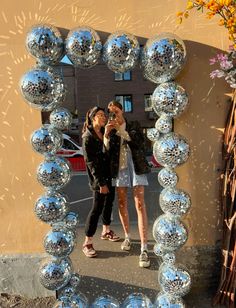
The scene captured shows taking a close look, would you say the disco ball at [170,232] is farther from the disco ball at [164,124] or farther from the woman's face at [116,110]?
the woman's face at [116,110]

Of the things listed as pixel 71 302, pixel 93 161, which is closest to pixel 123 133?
pixel 93 161

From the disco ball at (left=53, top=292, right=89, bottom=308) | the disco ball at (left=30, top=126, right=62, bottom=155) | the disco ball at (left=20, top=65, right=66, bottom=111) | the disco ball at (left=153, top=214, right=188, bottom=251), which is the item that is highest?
the disco ball at (left=20, top=65, right=66, bottom=111)

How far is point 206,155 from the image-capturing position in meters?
3.25

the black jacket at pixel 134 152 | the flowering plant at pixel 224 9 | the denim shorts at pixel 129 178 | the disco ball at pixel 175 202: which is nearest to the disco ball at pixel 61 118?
the black jacket at pixel 134 152

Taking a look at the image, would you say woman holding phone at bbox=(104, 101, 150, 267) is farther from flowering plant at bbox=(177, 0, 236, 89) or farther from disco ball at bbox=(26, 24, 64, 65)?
flowering plant at bbox=(177, 0, 236, 89)

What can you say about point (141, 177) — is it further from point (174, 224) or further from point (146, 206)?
point (174, 224)

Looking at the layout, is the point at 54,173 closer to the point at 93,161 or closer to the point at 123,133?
the point at 93,161

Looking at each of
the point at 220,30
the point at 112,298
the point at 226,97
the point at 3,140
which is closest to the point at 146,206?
the point at 112,298

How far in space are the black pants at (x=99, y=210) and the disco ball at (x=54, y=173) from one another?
0.32 metres

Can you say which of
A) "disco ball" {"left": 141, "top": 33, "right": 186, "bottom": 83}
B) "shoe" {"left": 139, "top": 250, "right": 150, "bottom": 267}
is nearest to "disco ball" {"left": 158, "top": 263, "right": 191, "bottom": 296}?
"shoe" {"left": 139, "top": 250, "right": 150, "bottom": 267}

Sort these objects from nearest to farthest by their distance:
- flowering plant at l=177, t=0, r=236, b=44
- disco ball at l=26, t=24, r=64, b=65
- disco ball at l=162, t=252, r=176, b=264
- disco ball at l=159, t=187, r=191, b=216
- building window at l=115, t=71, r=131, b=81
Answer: flowering plant at l=177, t=0, r=236, b=44 < disco ball at l=26, t=24, r=64, b=65 < building window at l=115, t=71, r=131, b=81 < disco ball at l=159, t=187, r=191, b=216 < disco ball at l=162, t=252, r=176, b=264

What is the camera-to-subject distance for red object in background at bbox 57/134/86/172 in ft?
9.86

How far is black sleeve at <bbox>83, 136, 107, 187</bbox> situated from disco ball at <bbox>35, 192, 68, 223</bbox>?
0.33m

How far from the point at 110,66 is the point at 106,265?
176 centimetres
